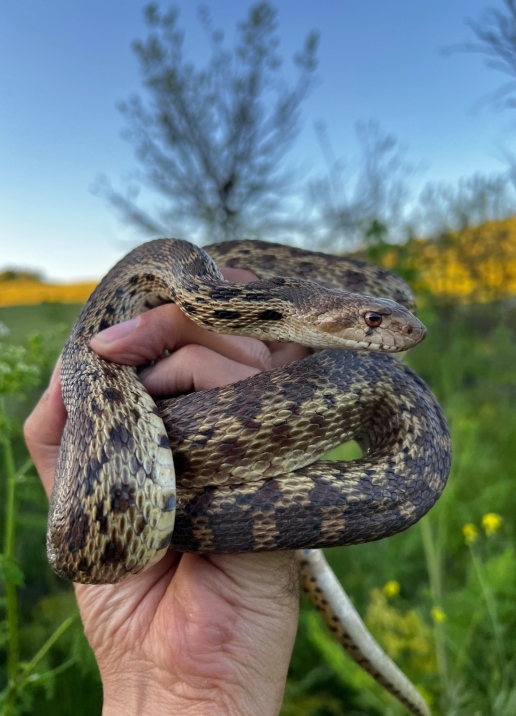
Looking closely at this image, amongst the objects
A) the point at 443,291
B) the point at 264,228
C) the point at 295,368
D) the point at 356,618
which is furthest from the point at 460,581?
the point at 443,291

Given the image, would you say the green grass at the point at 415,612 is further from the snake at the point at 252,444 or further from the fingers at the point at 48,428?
the snake at the point at 252,444

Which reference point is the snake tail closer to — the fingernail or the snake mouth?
the snake mouth

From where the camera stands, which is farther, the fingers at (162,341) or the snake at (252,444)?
the fingers at (162,341)

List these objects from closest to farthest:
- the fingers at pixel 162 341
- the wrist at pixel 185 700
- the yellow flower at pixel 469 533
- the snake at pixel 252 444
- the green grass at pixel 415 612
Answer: the snake at pixel 252 444, the wrist at pixel 185 700, the fingers at pixel 162 341, the green grass at pixel 415 612, the yellow flower at pixel 469 533

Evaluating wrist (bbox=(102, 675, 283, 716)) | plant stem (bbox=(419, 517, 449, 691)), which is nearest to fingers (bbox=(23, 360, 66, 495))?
wrist (bbox=(102, 675, 283, 716))

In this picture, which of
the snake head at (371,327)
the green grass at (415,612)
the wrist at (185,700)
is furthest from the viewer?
the green grass at (415,612)

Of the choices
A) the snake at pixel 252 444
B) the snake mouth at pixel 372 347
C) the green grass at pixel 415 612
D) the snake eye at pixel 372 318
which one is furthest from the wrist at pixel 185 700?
the snake eye at pixel 372 318

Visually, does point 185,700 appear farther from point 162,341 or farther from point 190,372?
point 162,341
